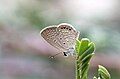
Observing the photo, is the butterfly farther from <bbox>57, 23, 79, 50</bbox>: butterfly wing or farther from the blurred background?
the blurred background

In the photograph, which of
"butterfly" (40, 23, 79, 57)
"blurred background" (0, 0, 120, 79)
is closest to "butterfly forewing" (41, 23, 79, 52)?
"butterfly" (40, 23, 79, 57)

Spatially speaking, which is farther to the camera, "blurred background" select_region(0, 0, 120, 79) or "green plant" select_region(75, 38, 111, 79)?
"blurred background" select_region(0, 0, 120, 79)


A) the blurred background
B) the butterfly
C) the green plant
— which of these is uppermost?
the blurred background

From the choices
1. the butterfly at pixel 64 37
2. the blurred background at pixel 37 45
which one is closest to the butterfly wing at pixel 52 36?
the butterfly at pixel 64 37

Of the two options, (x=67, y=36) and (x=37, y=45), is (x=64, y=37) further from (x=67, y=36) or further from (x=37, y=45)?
(x=37, y=45)

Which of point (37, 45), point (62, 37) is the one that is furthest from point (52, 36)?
point (37, 45)

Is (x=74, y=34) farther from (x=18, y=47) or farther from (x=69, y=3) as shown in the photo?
(x=69, y=3)

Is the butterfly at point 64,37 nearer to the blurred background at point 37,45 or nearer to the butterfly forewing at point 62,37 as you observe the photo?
the butterfly forewing at point 62,37
